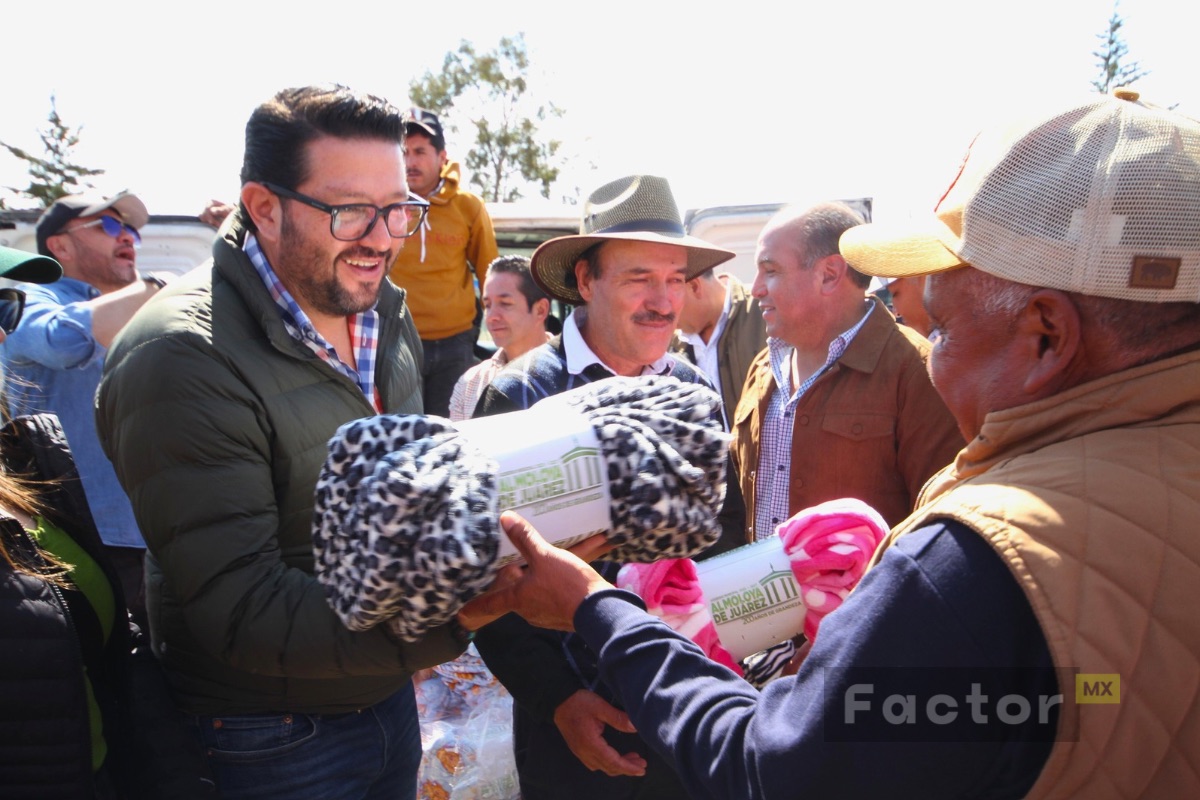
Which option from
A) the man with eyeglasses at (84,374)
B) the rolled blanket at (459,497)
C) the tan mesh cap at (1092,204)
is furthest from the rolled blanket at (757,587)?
the man with eyeglasses at (84,374)

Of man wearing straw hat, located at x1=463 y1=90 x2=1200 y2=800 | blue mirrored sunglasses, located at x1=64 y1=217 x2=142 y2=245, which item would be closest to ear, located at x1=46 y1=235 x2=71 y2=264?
blue mirrored sunglasses, located at x1=64 y1=217 x2=142 y2=245

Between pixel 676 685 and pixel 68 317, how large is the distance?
3.05 m

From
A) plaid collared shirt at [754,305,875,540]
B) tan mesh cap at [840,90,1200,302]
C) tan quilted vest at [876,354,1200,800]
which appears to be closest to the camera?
tan quilted vest at [876,354,1200,800]

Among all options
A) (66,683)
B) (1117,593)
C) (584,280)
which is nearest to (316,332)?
(66,683)

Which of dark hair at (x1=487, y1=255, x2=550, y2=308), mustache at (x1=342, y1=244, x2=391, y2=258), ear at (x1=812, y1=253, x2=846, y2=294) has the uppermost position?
mustache at (x1=342, y1=244, x2=391, y2=258)

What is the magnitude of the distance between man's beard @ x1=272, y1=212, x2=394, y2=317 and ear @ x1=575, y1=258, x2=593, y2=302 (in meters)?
1.00

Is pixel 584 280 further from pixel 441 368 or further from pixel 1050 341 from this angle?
pixel 441 368

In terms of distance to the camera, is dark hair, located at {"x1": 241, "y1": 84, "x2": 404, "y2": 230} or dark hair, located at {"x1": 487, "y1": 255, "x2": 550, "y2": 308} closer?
dark hair, located at {"x1": 241, "y1": 84, "x2": 404, "y2": 230}

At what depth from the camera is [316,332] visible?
188cm

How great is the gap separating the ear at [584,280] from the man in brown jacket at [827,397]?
89cm

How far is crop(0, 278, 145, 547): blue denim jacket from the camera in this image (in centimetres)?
336

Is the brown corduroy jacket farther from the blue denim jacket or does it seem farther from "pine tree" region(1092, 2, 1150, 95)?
"pine tree" region(1092, 2, 1150, 95)

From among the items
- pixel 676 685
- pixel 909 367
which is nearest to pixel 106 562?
pixel 676 685

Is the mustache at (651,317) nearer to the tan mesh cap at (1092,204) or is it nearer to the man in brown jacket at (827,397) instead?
the man in brown jacket at (827,397)
